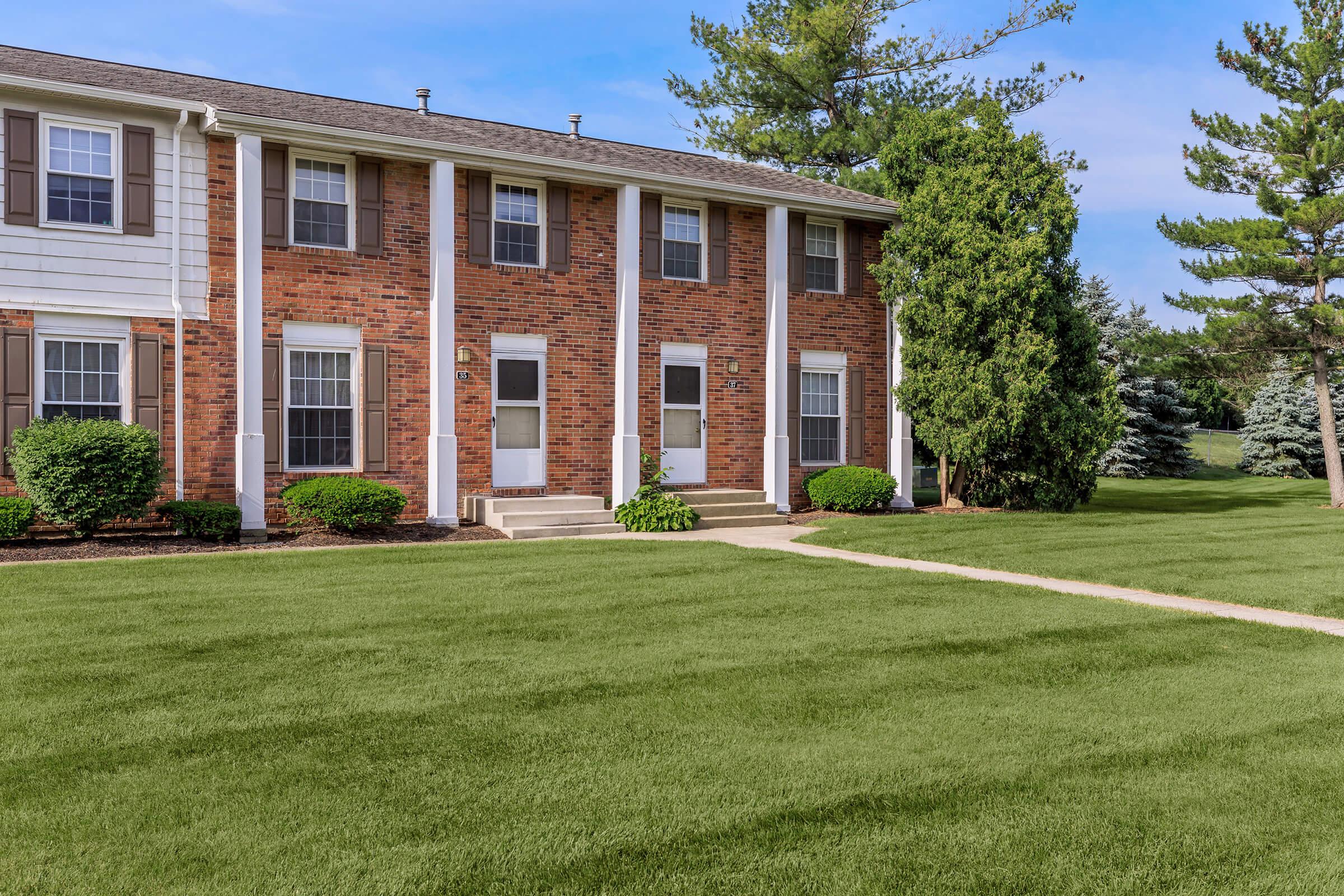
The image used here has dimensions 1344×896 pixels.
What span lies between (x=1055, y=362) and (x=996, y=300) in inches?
59.3

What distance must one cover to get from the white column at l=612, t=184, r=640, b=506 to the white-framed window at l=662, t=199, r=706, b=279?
2.75ft

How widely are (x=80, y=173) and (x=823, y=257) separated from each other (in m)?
11.0

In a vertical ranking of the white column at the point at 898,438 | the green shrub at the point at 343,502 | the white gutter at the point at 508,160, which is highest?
the white gutter at the point at 508,160

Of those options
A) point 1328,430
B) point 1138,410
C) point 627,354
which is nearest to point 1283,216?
point 1328,430

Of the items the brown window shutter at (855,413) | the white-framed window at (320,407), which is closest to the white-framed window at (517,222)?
the white-framed window at (320,407)

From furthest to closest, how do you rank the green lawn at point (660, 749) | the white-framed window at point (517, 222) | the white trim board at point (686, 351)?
the white trim board at point (686, 351), the white-framed window at point (517, 222), the green lawn at point (660, 749)

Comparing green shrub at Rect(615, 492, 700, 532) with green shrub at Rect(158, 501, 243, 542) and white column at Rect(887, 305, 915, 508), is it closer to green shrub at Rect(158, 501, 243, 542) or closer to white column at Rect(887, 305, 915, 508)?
white column at Rect(887, 305, 915, 508)

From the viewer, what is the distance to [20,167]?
Answer: 38.8 ft

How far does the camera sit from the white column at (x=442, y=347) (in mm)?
13773

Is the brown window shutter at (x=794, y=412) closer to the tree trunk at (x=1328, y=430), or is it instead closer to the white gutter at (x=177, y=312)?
the white gutter at (x=177, y=312)

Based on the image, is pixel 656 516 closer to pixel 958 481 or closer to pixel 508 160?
pixel 508 160

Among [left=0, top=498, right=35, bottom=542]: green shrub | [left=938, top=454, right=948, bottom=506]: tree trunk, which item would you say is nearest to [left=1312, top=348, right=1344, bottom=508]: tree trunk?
[left=938, top=454, right=948, bottom=506]: tree trunk

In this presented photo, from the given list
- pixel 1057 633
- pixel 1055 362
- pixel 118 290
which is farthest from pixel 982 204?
pixel 118 290

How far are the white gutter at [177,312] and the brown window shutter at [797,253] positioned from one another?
9.11 m
